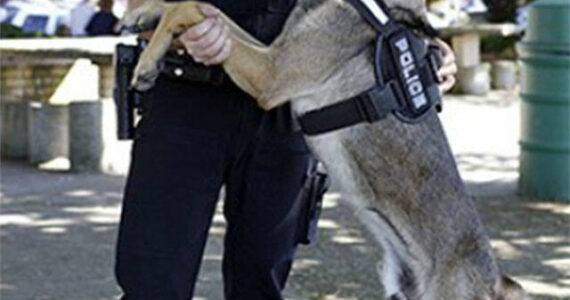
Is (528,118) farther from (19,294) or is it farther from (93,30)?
(93,30)

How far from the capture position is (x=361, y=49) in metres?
4.34

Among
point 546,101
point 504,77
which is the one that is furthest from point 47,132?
point 504,77

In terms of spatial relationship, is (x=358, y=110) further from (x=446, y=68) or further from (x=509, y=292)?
(x=509, y=292)

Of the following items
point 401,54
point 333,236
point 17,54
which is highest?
point 401,54

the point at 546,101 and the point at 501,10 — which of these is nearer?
the point at 546,101

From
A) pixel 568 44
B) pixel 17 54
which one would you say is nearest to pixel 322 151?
pixel 568 44

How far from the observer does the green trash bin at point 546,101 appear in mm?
9695

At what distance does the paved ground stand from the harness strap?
3056 mm

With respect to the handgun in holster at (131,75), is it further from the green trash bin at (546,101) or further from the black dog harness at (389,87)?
the green trash bin at (546,101)

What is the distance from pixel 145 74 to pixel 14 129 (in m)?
7.93

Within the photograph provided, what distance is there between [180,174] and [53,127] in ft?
24.7

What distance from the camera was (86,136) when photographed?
10992mm

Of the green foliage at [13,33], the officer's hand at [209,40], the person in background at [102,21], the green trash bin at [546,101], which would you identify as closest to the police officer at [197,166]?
the officer's hand at [209,40]

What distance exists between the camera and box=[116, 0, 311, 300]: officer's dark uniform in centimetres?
424
